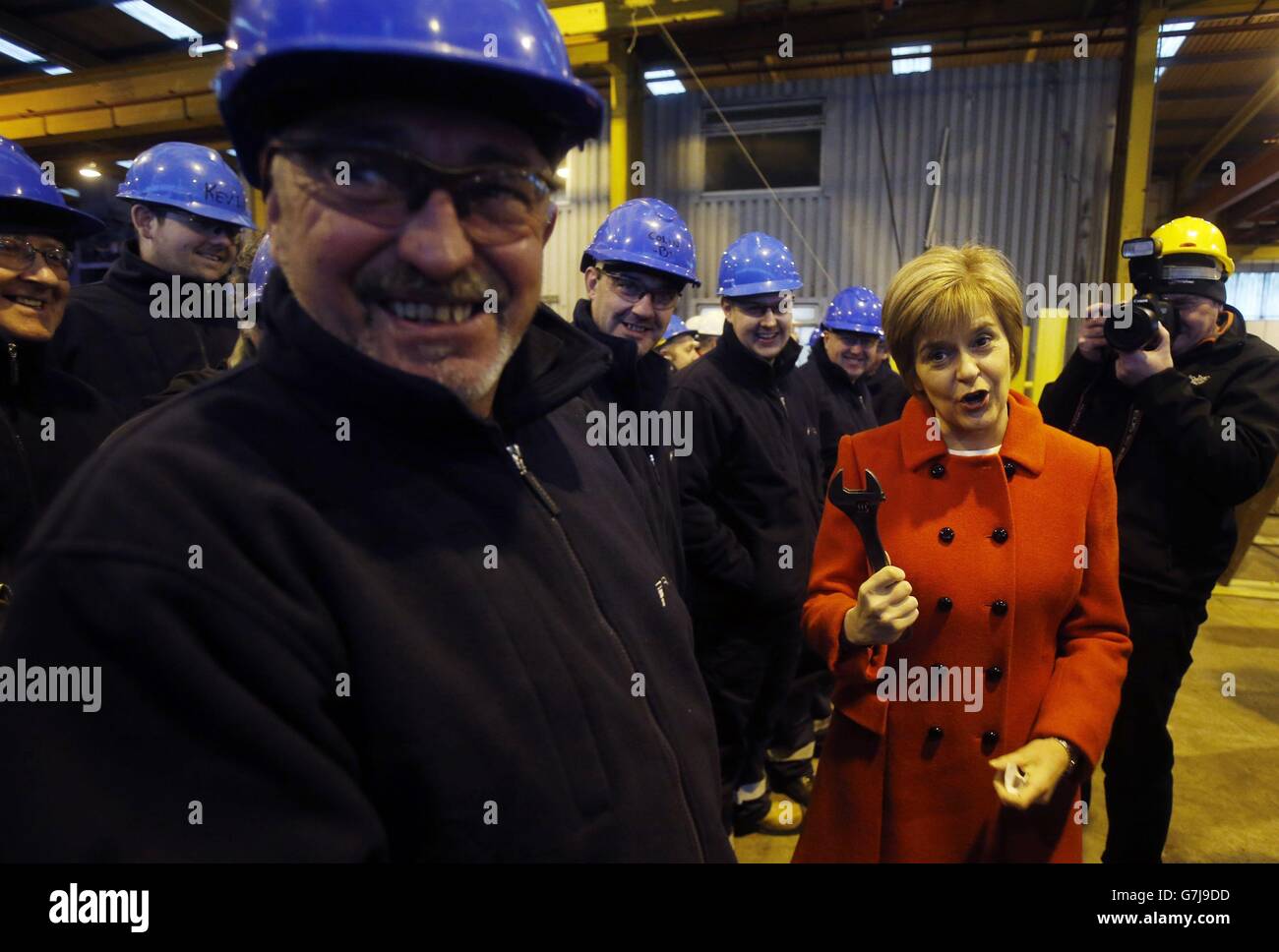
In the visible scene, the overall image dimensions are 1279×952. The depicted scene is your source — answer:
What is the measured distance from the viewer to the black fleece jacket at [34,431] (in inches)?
76.2

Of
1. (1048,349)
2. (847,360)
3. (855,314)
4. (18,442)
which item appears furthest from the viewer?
(1048,349)

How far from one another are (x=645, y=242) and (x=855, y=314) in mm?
2402

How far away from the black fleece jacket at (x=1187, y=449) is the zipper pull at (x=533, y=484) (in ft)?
6.91

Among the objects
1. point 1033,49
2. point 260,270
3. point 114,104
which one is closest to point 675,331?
point 260,270

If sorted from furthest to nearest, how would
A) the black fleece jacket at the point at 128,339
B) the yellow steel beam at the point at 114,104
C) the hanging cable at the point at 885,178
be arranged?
the yellow steel beam at the point at 114,104 < the hanging cable at the point at 885,178 < the black fleece jacket at the point at 128,339

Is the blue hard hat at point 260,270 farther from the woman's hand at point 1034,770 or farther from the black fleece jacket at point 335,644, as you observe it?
the woman's hand at point 1034,770

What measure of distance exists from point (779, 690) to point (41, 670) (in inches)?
123

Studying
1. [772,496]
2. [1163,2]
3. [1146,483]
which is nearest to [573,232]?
[1163,2]

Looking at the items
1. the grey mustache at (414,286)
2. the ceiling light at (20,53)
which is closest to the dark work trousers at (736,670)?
the grey mustache at (414,286)

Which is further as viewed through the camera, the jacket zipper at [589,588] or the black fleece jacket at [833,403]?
the black fleece jacket at [833,403]

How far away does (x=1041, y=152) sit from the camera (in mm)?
8969

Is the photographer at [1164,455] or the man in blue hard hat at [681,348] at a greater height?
the man in blue hard hat at [681,348]

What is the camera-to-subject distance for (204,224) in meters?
3.25

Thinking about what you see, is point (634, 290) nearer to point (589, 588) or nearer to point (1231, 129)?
point (589, 588)
